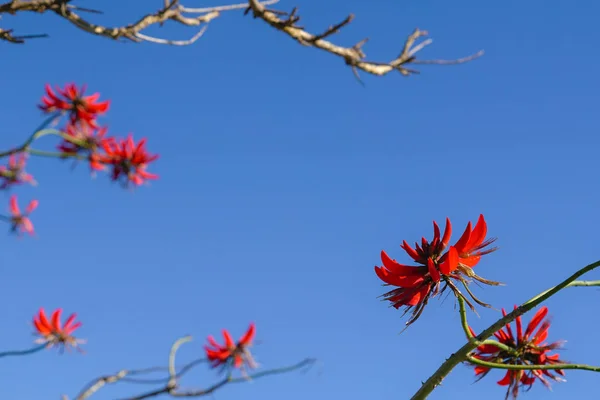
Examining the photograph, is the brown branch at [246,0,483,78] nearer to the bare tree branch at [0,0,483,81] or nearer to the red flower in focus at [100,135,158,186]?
the bare tree branch at [0,0,483,81]

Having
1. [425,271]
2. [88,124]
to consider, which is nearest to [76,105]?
[88,124]

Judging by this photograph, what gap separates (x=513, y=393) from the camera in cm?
137

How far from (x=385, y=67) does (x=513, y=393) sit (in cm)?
75

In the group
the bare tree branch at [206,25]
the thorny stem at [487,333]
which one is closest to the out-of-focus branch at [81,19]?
the bare tree branch at [206,25]

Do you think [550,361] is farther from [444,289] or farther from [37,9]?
[37,9]

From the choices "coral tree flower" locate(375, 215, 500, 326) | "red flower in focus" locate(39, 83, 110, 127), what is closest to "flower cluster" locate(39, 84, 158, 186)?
"red flower in focus" locate(39, 83, 110, 127)

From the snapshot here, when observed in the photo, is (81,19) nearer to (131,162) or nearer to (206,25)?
(206,25)

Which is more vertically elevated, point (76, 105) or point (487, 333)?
point (76, 105)

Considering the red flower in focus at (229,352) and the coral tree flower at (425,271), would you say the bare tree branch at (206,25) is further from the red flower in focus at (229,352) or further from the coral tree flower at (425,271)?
the red flower in focus at (229,352)

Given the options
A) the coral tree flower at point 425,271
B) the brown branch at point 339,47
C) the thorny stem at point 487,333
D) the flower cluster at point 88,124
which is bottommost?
the thorny stem at point 487,333

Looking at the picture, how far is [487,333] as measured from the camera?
3.35 feet

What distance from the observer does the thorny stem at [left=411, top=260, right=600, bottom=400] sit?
3.29ft

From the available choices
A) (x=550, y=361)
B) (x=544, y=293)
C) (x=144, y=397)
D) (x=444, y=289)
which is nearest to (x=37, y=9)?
(x=144, y=397)

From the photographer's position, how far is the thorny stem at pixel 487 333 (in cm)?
100
